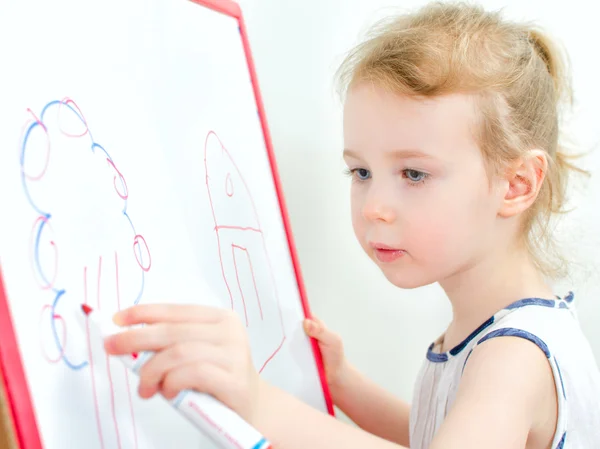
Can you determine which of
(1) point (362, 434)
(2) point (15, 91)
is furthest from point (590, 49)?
(2) point (15, 91)

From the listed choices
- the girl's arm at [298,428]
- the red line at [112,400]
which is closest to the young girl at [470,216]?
the girl's arm at [298,428]

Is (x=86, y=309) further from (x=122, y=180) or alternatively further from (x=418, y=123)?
(x=418, y=123)

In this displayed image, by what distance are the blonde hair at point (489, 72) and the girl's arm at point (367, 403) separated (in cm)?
27

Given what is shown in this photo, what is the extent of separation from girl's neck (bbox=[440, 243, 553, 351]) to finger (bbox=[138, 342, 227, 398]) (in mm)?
370

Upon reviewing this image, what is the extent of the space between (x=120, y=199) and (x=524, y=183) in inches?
16.1

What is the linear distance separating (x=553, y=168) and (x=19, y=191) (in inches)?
22.5

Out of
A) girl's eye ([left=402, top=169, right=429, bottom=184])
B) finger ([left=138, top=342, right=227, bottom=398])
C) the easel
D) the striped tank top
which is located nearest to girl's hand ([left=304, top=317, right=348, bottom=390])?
the striped tank top

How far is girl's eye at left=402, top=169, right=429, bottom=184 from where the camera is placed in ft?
1.99

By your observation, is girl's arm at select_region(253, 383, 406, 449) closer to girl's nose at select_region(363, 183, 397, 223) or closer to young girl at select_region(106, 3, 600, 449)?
young girl at select_region(106, 3, 600, 449)

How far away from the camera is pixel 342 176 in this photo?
95cm

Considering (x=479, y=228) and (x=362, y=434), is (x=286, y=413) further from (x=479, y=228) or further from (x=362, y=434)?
(x=479, y=228)

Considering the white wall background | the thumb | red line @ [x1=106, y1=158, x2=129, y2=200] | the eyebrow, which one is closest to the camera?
red line @ [x1=106, y1=158, x2=129, y2=200]

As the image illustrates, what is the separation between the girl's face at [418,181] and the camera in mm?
591

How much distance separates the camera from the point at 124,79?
0.49 meters
